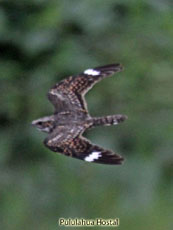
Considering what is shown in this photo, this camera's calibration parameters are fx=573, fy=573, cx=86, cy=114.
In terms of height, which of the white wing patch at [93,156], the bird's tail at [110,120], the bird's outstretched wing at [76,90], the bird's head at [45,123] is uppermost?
the bird's outstretched wing at [76,90]

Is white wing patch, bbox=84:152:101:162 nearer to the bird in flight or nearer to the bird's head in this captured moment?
the bird in flight

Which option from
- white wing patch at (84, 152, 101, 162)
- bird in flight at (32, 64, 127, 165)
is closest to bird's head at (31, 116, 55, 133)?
bird in flight at (32, 64, 127, 165)

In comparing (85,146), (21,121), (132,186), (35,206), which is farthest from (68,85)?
(35,206)

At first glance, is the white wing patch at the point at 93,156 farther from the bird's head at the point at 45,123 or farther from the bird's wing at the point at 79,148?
the bird's head at the point at 45,123

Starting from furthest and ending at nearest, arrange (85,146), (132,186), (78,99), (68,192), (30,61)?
(30,61) < (68,192) < (132,186) < (78,99) < (85,146)

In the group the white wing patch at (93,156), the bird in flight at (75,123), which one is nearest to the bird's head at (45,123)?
the bird in flight at (75,123)

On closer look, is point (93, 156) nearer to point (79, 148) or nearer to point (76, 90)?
point (79, 148)

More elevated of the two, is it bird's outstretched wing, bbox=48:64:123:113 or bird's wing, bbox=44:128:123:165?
bird's outstretched wing, bbox=48:64:123:113

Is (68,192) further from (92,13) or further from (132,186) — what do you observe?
(92,13)
